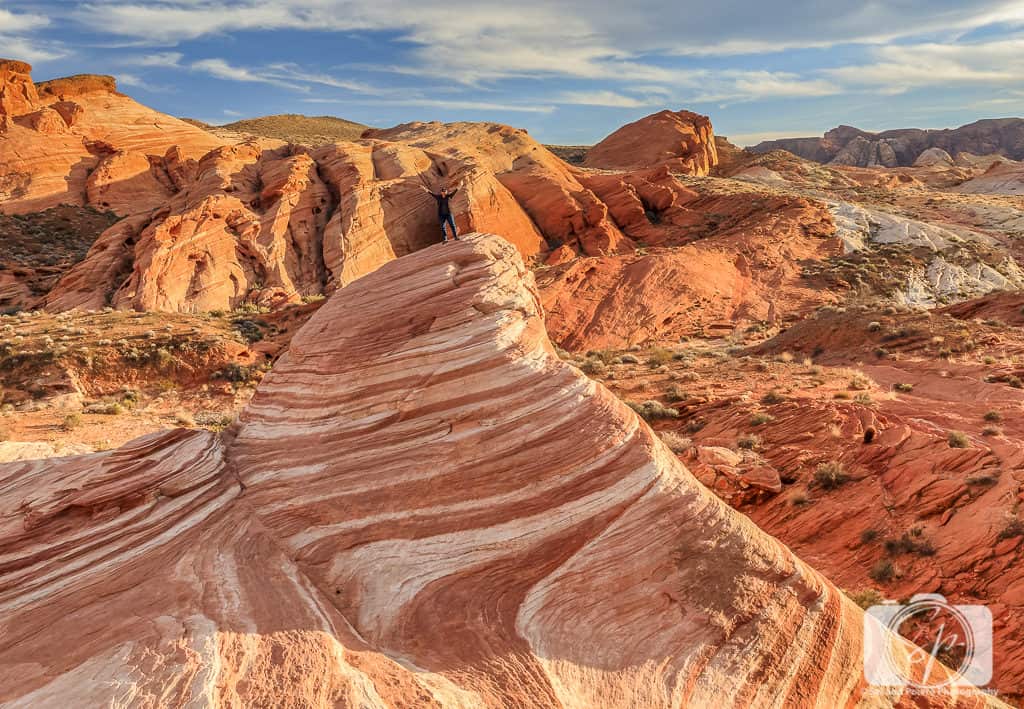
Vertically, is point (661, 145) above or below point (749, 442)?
above

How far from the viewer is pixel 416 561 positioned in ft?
17.7

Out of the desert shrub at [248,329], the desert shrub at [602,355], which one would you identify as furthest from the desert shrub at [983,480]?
the desert shrub at [248,329]

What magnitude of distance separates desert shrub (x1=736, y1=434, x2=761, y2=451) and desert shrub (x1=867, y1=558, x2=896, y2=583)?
11.3 feet

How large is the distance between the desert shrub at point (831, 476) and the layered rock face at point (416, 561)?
570 centimetres

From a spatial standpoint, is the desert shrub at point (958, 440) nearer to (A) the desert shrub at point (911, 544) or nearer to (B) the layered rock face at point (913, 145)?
(A) the desert shrub at point (911, 544)

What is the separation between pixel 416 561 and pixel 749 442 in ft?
29.3

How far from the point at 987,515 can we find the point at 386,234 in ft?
90.9

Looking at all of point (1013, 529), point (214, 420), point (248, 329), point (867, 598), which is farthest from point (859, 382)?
point (248, 329)

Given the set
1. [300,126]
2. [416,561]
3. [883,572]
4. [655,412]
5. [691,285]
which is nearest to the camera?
[416,561]

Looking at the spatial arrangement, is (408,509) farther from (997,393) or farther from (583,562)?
(997,393)

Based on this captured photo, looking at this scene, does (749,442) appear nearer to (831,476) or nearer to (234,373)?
(831,476)

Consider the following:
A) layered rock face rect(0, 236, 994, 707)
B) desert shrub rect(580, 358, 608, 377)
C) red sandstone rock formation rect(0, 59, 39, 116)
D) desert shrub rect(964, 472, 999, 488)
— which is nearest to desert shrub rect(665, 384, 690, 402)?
desert shrub rect(580, 358, 608, 377)

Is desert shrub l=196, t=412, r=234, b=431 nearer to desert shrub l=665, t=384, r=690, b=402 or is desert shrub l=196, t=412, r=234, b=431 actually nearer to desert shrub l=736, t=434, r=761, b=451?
desert shrub l=665, t=384, r=690, b=402

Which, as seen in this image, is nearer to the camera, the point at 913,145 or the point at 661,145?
the point at 661,145
